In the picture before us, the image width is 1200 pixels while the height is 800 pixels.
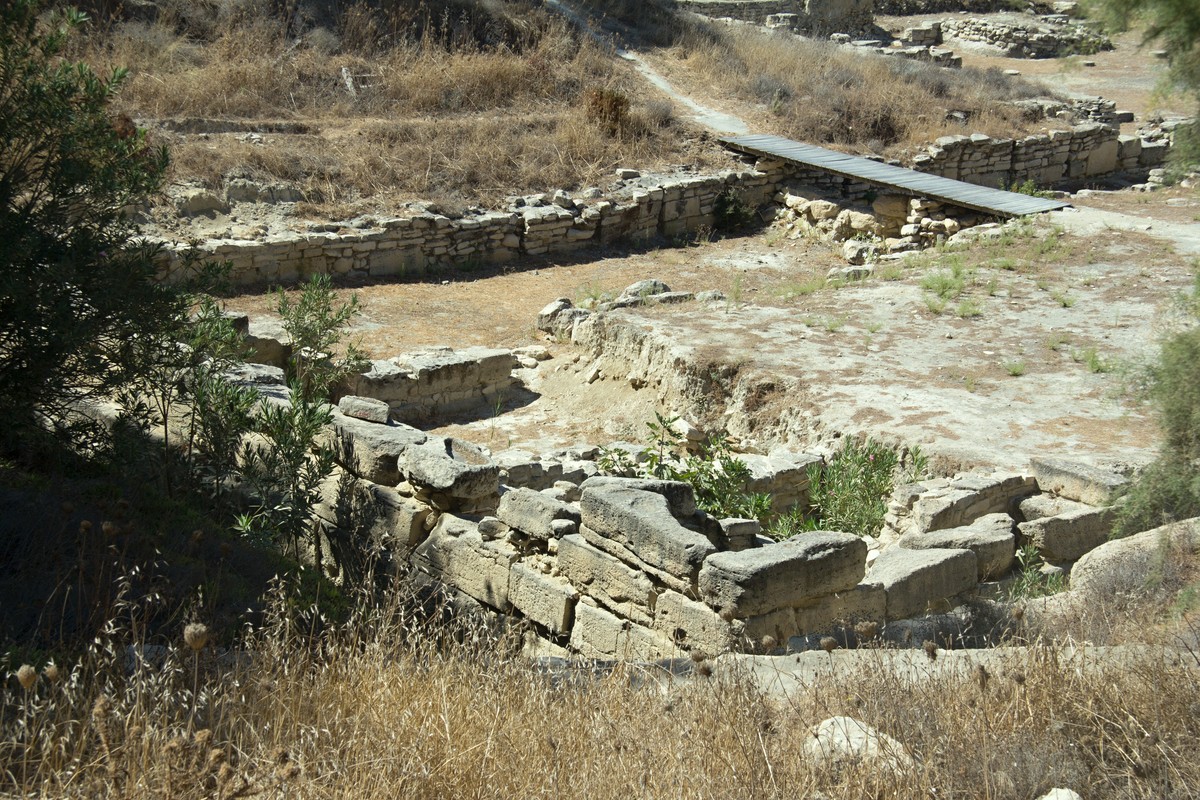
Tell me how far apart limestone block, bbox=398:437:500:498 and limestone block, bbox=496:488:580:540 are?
30 cm

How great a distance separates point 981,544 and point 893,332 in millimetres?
5014

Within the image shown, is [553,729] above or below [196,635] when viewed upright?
below

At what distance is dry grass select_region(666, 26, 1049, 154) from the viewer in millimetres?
20484

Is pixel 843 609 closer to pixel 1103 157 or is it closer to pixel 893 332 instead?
pixel 893 332

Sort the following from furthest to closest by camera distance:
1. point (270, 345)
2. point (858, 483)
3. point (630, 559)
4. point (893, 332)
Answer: point (893, 332), point (270, 345), point (858, 483), point (630, 559)

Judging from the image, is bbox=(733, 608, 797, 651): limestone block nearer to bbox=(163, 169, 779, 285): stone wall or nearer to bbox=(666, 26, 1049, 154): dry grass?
bbox=(163, 169, 779, 285): stone wall

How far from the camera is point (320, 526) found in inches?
279

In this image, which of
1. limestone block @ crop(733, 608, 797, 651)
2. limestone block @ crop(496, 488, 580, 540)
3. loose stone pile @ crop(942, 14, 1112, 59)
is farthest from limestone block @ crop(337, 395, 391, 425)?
loose stone pile @ crop(942, 14, 1112, 59)

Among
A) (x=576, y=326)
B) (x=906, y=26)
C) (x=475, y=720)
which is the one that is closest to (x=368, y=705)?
(x=475, y=720)

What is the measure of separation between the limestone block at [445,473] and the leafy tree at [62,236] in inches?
66.9

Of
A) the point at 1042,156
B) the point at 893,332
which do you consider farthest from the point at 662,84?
Answer: the point at 893,332

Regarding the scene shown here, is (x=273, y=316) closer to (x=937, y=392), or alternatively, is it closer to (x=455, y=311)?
(x=455, y=311)

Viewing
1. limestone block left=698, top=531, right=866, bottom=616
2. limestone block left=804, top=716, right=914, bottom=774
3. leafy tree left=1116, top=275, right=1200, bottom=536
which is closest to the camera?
limestone block left=804, top=716, right=914, bottom=774

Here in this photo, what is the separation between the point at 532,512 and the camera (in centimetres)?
662
